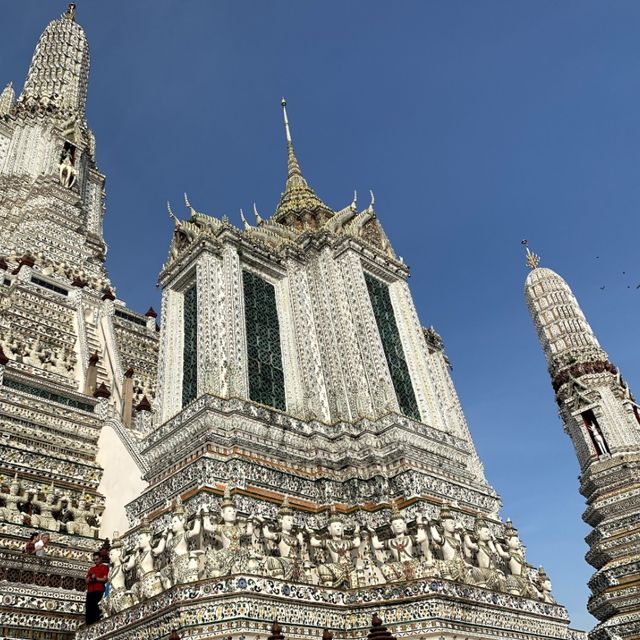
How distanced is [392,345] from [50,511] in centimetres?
881

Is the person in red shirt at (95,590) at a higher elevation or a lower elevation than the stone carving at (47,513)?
lower

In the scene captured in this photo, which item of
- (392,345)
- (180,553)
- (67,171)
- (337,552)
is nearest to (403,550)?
(337,552)

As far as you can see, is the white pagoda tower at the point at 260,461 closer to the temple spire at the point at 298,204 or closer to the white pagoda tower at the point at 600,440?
the temple spire at the point at 298,204

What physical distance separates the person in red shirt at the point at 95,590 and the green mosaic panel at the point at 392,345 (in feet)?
22.7

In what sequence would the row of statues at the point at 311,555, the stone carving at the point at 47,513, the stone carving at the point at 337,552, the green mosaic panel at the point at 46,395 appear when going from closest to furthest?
the row of statues at the point at 311,555 < the stone carving at the point at 337,552 < the stone carving at the point at 47,513 < the green mosaic panel at the point at 46,395

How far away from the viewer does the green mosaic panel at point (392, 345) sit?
1400 centimetres

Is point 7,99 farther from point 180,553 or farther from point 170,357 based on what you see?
point 180,553

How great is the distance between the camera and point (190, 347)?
13844mm

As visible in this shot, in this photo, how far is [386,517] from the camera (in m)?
11.1

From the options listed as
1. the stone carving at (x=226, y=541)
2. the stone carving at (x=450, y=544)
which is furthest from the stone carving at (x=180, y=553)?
the stone carving at (x=450, y=544)

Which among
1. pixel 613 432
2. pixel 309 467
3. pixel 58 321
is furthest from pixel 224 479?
pixel 613 432

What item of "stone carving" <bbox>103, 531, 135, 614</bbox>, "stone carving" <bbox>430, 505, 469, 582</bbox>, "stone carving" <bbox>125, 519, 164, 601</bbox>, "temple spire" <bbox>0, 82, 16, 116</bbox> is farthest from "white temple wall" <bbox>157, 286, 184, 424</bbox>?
"temple spire" <bbox>0, 82, 16, 116</bbox>

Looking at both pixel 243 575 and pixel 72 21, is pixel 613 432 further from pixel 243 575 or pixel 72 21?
pixel 72 21

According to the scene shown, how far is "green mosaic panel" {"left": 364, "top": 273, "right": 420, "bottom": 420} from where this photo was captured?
14.0 m
